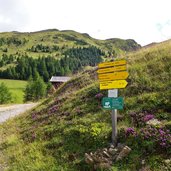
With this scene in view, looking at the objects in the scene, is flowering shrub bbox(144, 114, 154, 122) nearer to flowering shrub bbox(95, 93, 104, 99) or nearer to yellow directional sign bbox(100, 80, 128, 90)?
yellow directional sign bbox(100, 80, 128, 90)

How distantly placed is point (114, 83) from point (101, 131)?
2124 mm

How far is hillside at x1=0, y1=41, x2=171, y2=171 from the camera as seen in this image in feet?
28.7

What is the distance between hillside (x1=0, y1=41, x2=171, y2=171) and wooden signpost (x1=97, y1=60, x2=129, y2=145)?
2.68 ft

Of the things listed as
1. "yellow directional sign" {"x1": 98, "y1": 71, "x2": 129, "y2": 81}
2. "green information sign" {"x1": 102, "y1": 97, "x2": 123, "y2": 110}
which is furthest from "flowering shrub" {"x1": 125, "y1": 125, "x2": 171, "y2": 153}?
"yellow directional sign" {"x1": 98, "y1": 71, "x2": 129, "y2": 81}

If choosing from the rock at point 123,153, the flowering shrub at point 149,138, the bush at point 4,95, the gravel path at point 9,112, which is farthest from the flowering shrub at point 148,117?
the bush at point 4,95

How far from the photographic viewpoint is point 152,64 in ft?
49.2

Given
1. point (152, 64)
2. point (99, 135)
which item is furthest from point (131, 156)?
point (152, 64)

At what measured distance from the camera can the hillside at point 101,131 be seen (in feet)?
28.7

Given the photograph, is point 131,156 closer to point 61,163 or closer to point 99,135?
point 99,135

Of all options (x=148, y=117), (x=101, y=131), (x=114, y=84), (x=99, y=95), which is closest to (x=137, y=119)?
(x=148, y=117)

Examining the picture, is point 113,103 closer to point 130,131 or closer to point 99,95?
point 130,131

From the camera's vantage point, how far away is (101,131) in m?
10.7

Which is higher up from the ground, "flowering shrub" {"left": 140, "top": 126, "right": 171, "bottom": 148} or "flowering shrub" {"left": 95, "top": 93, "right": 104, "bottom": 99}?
"flowering shrub" {"left": 95, "top": 93, "right": 104, "bottom": 99}

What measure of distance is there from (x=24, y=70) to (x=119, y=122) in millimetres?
159443
